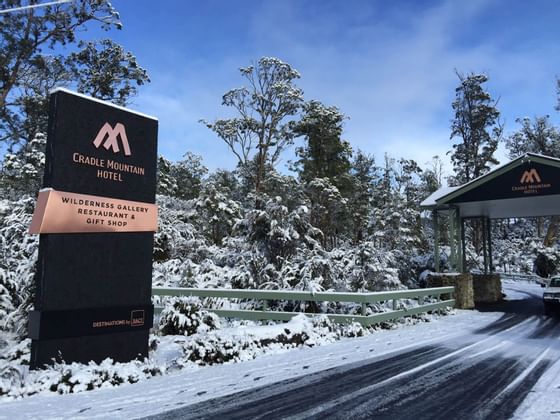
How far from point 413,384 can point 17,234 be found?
47.2ft

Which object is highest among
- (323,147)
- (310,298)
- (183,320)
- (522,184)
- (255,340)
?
(323,147)

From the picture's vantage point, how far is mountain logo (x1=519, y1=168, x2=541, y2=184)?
733 inches

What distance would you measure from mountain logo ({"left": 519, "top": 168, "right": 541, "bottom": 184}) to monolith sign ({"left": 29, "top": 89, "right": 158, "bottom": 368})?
16476mm

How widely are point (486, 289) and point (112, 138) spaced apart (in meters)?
21.3

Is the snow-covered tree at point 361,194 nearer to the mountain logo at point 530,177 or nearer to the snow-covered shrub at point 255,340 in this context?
the mountain logo at point 530,177

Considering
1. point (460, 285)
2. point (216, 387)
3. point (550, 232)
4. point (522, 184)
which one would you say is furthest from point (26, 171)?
point (550, 232)

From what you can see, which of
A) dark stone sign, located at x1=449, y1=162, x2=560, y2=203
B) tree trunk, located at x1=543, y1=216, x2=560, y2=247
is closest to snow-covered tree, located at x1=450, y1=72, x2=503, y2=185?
tree trunk, located at x1=543, y1=216, x2=560, y2=247

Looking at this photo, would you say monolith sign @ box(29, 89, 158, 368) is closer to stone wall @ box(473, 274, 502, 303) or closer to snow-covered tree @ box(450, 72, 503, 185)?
stone wall @ box(473, 274, 502, 303)

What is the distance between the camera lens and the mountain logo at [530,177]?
733 inches

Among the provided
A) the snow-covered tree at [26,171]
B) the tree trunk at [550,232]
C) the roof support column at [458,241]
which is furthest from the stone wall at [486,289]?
the tree trunk at [550,232]

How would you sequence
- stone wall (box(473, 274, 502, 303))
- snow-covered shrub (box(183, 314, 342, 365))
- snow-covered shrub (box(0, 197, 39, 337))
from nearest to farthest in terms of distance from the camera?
snow-covered shrub (box(183, 314, 342, 365)) < snow-covered shrub (box(0, 197, 39, 337)) < stone wall (box(473, 274, 502, 303))

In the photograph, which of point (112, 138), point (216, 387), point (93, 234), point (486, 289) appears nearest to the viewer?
point (216, 387)

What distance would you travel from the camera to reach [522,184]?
1888 cm

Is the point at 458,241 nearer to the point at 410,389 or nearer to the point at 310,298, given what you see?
the point at 310,298
